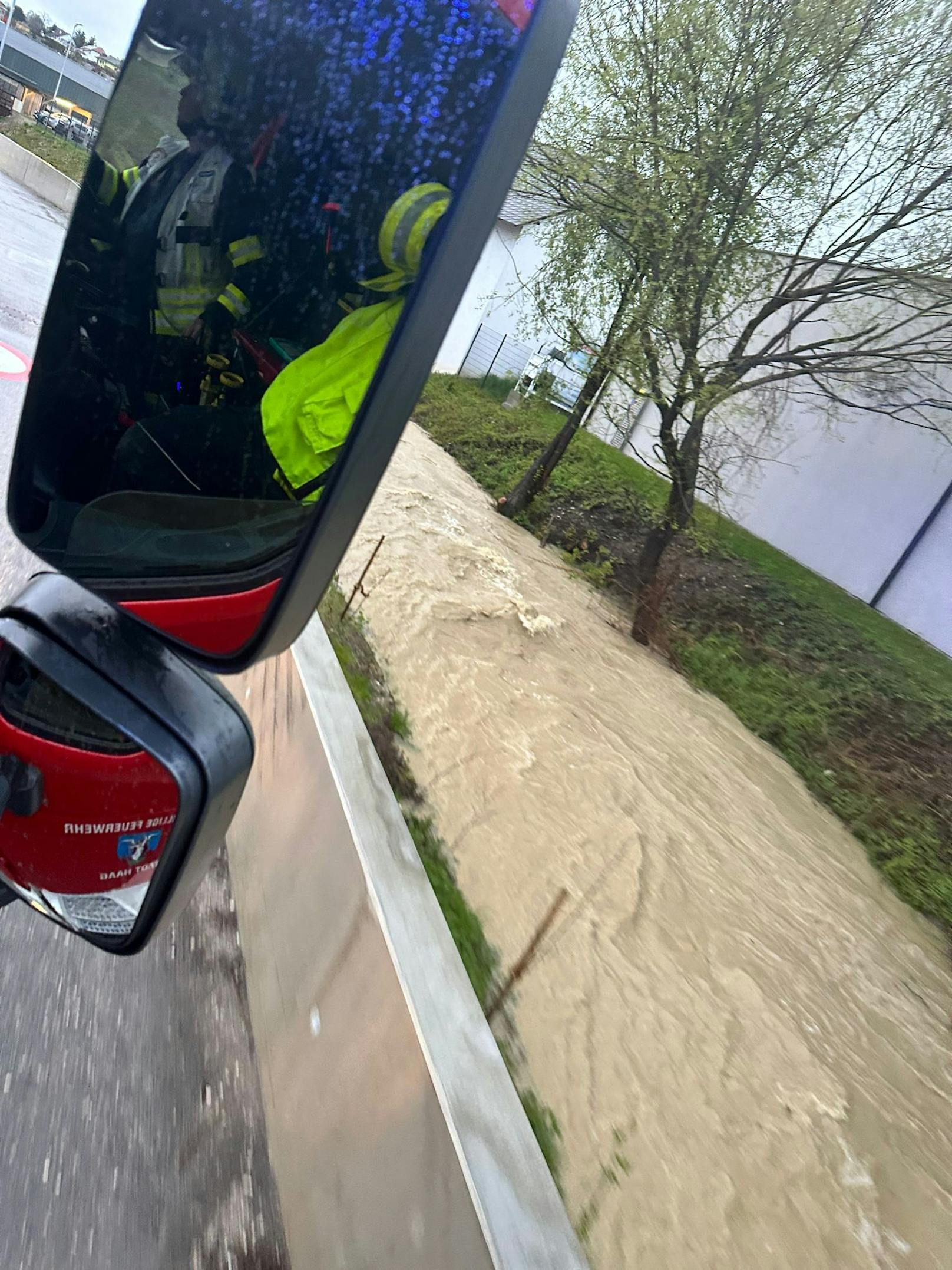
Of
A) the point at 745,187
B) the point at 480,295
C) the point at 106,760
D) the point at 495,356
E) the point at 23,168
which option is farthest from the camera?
the point at 495,356

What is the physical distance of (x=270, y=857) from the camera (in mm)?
2570

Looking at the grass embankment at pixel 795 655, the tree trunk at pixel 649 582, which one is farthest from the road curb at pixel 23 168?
the tree trunk at pixel 649 582

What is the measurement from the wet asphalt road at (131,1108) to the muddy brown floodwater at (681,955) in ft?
2.68

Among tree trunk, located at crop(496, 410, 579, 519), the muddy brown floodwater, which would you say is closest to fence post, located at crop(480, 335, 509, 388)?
tree trunk, located at crop(496, 410, 579, 519)

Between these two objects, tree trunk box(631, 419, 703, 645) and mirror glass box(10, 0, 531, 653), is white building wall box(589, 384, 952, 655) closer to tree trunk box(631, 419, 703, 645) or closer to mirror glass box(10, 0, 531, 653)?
tree trunk box(631, 419, 703, 645)

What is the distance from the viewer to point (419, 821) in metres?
3.54

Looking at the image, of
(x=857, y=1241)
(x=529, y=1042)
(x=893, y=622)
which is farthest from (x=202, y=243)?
(x=893, y=622)

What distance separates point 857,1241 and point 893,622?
1000 cm

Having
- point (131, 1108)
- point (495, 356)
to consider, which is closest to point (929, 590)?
point (131, 1108)

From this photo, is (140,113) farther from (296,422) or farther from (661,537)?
(661,537)

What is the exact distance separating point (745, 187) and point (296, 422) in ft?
26.6

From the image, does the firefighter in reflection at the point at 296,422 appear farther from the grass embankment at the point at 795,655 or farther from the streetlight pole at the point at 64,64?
the grass embankment at the point at 795,655

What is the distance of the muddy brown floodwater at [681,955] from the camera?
97.3 inches

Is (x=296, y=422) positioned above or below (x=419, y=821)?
above
